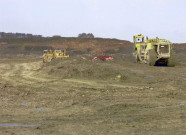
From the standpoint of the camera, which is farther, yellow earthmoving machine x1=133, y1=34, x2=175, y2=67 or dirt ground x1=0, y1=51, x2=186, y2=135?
yellow earthmoving machine x1=133, y1=34, x2=175, y2=67

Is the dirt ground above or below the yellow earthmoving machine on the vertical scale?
below

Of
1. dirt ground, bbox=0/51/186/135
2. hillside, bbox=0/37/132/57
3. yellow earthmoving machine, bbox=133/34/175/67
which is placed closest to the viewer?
dirt ground, bbox=0/51/186/135

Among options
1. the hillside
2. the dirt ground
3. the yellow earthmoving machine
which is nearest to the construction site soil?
the dirt ground

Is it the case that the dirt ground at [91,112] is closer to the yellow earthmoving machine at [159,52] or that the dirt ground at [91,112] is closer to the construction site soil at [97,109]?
the construction site soil at [97,109]

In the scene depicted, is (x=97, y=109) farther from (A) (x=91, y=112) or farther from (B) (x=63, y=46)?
(B) (x=63, y=46)

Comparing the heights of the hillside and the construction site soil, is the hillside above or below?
above

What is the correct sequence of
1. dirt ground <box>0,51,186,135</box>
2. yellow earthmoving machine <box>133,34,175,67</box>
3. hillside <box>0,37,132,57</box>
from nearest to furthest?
dirt ground <box>0,51,186,135</box>
yellow earthmoving machine <box>133,34,175,67</box>
hillside <box>0,37,132,57</box>

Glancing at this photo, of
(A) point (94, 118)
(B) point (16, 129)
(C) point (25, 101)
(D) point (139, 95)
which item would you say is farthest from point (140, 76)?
(B) point (16, 129)

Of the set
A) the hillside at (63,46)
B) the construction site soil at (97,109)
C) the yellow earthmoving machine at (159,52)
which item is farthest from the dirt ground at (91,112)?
the hillside at (63,46)

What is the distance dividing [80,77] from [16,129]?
12482 mm

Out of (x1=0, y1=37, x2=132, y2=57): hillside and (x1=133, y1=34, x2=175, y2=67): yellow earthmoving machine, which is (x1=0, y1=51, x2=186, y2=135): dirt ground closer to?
(x1=133, y1=34, x2=175, y2=67): yellow earthmoving machine

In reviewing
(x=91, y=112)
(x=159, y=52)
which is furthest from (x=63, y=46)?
(x=91, y=112)

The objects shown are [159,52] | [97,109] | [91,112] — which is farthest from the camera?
[159,52]

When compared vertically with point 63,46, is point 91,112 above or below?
below
